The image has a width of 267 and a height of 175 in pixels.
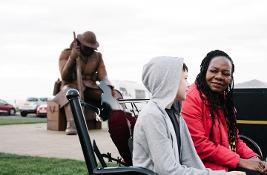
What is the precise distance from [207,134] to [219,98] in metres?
0.37

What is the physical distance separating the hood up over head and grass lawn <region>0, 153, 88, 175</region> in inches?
136

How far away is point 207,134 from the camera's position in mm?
3531

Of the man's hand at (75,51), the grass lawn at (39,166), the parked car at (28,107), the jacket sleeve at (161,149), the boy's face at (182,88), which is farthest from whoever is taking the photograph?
the parked car at (28,107)

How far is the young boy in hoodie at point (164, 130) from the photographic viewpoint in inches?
97.6

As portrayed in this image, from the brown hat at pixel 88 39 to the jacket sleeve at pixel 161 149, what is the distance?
7.33 metres

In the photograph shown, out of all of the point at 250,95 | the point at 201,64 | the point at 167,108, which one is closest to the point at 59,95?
the point at 250,95

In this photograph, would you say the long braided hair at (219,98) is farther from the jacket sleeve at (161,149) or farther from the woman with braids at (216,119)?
the jacket sleeve at (161,149)

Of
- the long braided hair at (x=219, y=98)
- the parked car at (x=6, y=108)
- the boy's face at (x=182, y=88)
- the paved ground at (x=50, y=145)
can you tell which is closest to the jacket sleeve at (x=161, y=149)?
the boy's face at (x=182, y=88)

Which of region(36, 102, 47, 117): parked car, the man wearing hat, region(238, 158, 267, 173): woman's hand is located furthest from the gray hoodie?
region(36, 102, 47, 117): parked car

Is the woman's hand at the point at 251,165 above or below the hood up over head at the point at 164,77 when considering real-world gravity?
below

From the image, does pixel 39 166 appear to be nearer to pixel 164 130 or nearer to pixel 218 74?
pixel 218 74

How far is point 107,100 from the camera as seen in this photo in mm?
3443

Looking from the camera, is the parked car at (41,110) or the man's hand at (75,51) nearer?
the man's hand at (75,51)

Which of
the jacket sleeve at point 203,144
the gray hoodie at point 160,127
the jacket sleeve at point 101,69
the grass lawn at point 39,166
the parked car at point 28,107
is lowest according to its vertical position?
the parked car at point 28,107
